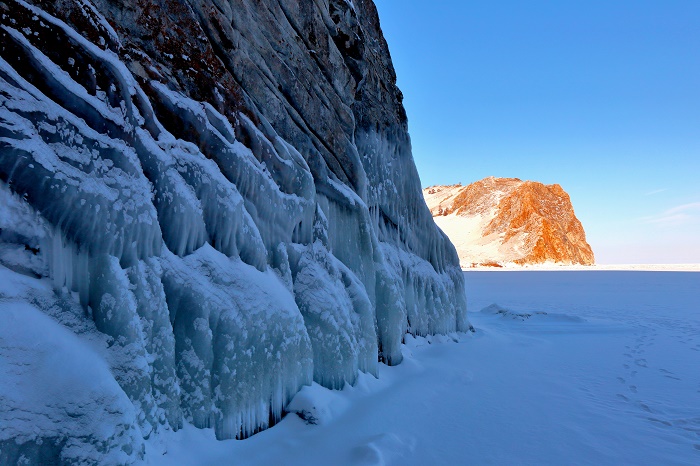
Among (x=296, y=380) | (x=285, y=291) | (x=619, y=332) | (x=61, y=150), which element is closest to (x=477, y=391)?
(x=296, y=380)

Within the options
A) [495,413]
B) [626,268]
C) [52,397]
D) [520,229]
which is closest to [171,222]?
[52,397]

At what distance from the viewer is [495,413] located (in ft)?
14.4

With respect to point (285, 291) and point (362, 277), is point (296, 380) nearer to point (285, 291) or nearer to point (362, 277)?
point (285, 291)

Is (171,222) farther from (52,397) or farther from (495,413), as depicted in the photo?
(495,413)

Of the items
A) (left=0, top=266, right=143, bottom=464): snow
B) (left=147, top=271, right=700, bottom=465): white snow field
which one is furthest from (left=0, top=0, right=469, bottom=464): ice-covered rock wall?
(left=147, top=271, right=700, bottom=465): white snow field

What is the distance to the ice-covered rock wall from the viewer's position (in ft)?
7.69

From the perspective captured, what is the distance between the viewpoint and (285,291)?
13.2ft

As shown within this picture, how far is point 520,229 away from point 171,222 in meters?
64.2

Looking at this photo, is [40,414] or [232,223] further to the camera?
[232,223]

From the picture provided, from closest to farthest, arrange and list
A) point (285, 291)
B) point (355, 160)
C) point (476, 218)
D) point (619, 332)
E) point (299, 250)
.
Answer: point (285, 291) < point (299, 250) < point (355, 160) < point (619, 332) < point (476, 218)

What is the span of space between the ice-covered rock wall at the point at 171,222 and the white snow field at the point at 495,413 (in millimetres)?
273

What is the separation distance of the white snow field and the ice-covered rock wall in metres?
0.27

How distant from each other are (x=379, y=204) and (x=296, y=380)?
4806 mm

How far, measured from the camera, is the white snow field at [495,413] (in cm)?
325
